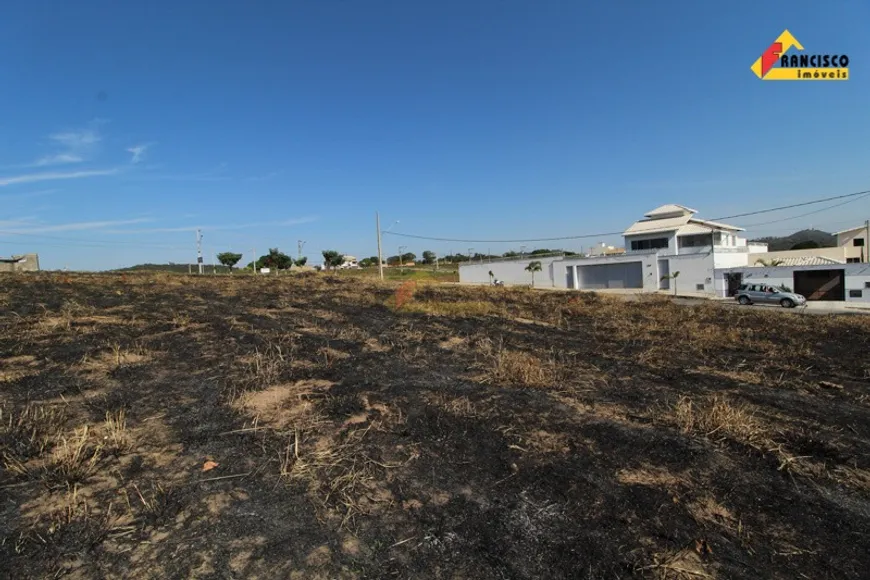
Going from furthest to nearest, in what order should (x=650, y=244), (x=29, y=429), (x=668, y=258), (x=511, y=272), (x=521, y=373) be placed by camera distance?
1. (x=511, y=272)
2. (x=650, y=244)
3. (x=668, y=258)
4. (x=521, y=373)
5. (x=29, y=429)

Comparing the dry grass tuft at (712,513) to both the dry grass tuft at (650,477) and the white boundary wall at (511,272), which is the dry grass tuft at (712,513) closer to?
the dry grass tuft at (650,477)

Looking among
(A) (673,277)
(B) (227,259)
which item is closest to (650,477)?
(A) (673,277)

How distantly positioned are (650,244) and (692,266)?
414 inches

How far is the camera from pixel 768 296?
31609 millimetres

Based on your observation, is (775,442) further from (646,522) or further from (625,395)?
(646,522)

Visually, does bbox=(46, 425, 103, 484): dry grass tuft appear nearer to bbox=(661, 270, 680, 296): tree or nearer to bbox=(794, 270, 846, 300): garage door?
bbox=(661, 270, 680, 296): tree

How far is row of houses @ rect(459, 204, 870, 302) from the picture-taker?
35.1 metres

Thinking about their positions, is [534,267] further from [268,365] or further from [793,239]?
[793,239]

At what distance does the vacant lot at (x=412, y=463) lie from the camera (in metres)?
2.37

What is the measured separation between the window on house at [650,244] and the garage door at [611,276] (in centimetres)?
535

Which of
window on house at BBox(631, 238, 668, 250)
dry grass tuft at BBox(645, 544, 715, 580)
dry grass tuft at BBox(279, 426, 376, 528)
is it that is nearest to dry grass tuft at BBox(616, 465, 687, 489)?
dry grass tuft at BBox(645, 544, 715, 580)

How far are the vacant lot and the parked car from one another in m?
30.6

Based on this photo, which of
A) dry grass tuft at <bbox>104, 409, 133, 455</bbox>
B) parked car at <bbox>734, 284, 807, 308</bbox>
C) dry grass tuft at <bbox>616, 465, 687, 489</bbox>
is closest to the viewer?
dry grass tuft at <bbox>616, 465, 687, 489</bbox>

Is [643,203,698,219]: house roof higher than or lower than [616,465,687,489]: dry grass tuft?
higher
